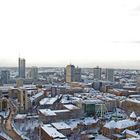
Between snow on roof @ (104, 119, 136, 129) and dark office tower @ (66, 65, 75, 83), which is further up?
dark office tower @ (66, 65, 75, 83)

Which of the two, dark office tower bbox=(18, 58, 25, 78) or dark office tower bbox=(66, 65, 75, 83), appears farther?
dark office tower bbox=(18, 58, 25, 78)

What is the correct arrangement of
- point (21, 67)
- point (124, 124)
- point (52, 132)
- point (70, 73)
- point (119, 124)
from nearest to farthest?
point (52, 132) < point (119, 124) < point (124, 124) < point (70, 73) < point (21, 67)

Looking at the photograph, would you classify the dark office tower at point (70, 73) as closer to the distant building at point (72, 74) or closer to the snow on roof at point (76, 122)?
the distant building at point (72, 74)

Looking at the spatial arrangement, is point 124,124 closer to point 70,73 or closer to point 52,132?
point 52,132

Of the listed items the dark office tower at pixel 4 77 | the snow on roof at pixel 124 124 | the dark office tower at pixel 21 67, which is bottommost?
the snow on roof at pixel 124 124

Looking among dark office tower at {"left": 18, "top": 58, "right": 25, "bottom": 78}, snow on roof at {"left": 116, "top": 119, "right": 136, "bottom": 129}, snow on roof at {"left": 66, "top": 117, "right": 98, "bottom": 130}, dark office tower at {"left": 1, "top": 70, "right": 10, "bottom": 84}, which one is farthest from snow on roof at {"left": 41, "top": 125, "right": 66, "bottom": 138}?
dark office tower at {"left": 18, "top": 58, "right": 25, "bottom": 78}

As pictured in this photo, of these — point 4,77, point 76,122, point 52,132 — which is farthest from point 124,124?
point 4,77

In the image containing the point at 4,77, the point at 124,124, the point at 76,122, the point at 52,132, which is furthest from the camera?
the point at 4,77

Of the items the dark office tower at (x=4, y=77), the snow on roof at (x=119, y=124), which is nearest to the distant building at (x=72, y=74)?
the dark office tower at (x=4, y=77)

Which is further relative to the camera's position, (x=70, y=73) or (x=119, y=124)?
(x=70, y=73)

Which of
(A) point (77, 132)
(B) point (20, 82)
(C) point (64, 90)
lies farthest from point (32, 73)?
(A) point (77, 132)

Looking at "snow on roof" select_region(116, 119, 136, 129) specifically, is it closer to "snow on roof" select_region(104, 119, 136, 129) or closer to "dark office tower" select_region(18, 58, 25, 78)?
"snow on roof" select_region(104, 119, 136, 129)

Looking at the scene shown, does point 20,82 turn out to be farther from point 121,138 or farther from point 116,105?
point 121,138
